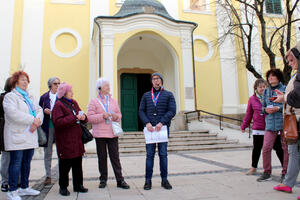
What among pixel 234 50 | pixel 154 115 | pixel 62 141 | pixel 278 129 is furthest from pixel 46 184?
pixel 234 50

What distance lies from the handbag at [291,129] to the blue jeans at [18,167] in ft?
10.9

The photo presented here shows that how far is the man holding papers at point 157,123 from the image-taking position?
364cm

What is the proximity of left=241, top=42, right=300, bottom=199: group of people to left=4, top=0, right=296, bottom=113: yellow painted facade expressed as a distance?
23.3 feet

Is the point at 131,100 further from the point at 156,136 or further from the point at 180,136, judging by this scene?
the point at 156,136

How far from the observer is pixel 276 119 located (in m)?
4.01

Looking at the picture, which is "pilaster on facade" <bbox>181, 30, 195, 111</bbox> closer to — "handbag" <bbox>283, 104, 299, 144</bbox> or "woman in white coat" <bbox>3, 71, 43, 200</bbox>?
"handbag" <bbox>283, 104, 299, 144</bbox>

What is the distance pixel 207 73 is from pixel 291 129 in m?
11.4

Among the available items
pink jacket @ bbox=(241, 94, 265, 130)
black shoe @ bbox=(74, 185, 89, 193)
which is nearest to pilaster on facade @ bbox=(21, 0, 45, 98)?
black shoe @ bbox=(74, 185, 89, 193)

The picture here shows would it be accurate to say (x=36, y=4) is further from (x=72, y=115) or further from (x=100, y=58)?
(x=72, y=115)

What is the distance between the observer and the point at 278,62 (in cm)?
1447

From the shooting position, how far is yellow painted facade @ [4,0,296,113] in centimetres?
1250

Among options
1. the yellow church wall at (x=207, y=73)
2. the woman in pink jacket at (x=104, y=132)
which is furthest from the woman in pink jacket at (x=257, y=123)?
the yellow church wall at (x=207, y=73)

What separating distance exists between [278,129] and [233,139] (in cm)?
619

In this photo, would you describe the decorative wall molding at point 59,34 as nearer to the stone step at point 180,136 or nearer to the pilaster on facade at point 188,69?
the pilaster on facade at point 188,69
